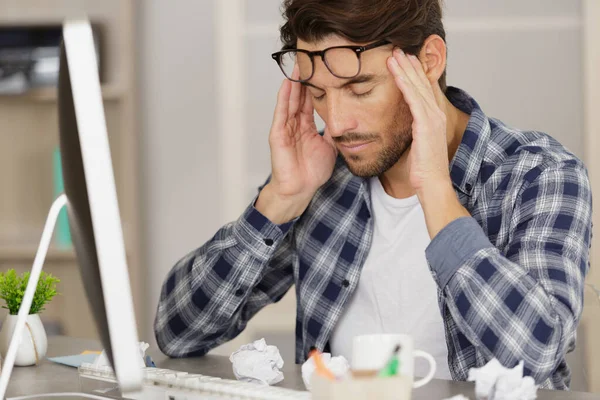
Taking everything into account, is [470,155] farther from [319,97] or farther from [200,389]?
[200,389]

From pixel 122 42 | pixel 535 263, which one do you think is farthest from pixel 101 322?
pixel 122 42

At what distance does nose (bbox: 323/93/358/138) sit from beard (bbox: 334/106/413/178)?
28mm

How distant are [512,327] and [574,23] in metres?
1.88

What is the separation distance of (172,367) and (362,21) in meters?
0.71

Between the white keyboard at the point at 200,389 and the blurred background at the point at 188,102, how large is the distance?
1781 millimetres

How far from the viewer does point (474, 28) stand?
2793mm

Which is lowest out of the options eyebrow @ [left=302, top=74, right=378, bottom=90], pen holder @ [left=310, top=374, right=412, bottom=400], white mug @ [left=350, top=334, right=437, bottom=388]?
white mug @ [left=350, top=334, right=437, bottom=388]

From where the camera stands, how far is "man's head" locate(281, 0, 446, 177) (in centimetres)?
146

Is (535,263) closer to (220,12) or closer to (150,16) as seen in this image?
(220,12)

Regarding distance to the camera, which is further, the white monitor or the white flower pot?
the white flower pot

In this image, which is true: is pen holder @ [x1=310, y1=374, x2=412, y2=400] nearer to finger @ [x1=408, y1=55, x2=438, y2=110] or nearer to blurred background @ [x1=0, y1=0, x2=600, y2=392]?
finger @ [x1=408, y1=55, x2=438, y2=110]

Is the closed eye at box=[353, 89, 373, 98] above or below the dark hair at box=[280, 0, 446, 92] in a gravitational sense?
below

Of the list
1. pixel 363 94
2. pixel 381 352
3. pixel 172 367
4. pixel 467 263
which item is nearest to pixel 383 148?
pixel 363 94

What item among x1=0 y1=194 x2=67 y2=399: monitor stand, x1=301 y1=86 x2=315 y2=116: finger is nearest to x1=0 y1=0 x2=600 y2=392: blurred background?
x1=301 y1=86 x2=315 y2=116: finger
